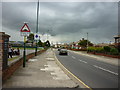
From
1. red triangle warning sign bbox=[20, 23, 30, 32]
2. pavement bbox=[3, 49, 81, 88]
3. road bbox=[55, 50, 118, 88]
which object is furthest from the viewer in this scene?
red triangle warning sign bbox=[20, 23, 30, 32]

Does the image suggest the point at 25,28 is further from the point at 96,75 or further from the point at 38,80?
the point at 96,75

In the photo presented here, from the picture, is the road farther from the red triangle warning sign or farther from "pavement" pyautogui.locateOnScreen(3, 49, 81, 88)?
the red triangle warning sign

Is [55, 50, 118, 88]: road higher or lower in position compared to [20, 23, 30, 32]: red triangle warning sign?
lower

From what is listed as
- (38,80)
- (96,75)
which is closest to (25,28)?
(38,80)

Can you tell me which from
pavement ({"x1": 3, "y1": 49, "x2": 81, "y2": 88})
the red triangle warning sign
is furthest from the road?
the red triangle warning sign

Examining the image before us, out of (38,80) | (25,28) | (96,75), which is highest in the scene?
(25,28)

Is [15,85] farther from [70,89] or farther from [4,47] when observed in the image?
[70,89]

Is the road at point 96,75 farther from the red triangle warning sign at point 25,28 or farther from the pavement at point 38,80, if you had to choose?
the red triangle warning sign at point 25,28

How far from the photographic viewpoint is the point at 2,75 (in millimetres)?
6078

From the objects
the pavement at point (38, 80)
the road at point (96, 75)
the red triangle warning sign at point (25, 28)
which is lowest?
the road at point (96, 75)

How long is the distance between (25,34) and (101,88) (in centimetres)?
724

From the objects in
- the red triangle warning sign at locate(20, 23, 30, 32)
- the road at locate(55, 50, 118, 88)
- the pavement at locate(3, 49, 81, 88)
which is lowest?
the road at locate(55, 50, 118, 88)

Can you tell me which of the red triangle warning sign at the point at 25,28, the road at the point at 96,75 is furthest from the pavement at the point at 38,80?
the red triangle warning sign at the point at 25,28

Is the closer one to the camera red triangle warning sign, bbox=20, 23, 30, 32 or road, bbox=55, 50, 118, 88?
road, bbox=55, 50, 118, 88
